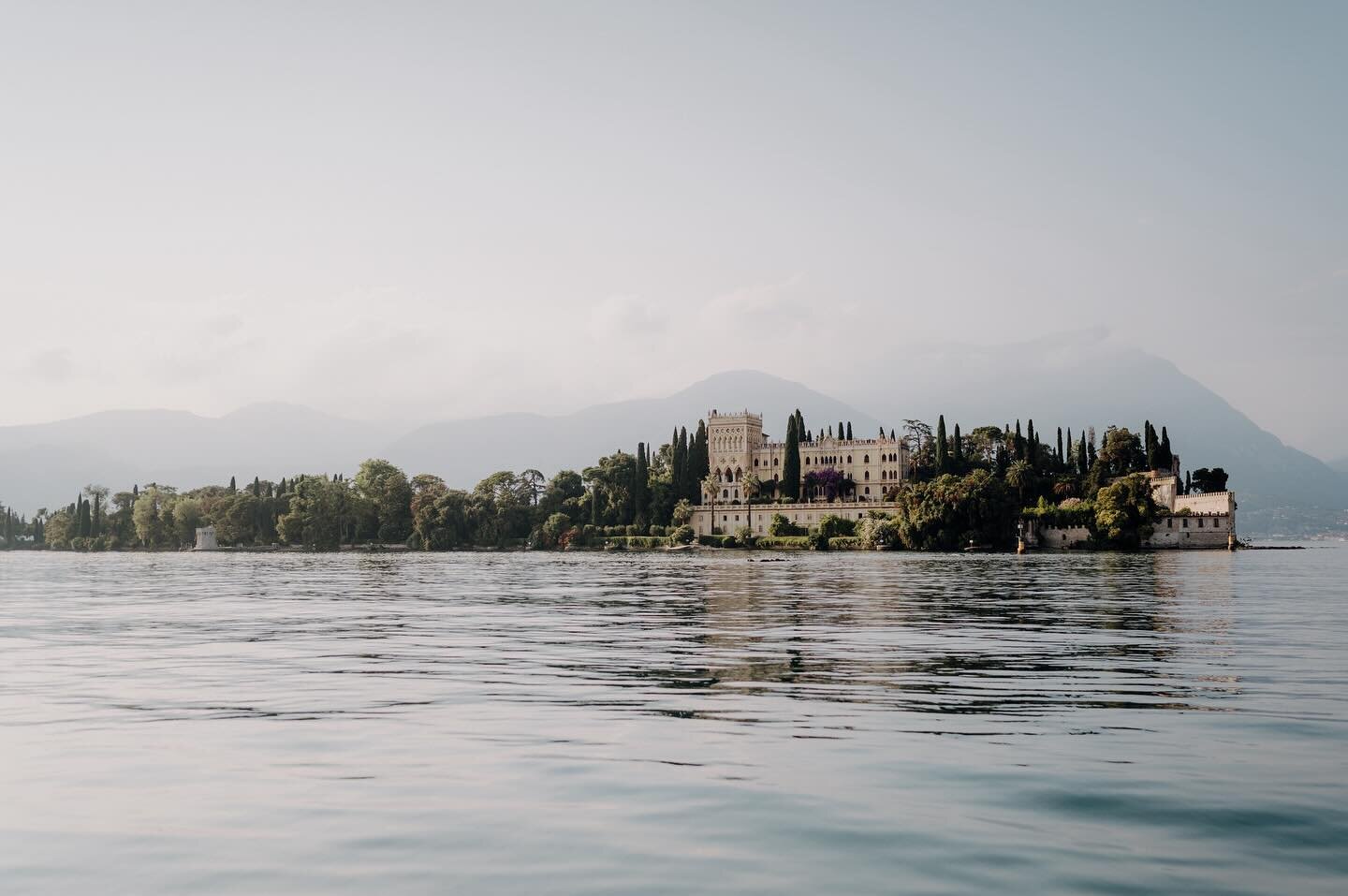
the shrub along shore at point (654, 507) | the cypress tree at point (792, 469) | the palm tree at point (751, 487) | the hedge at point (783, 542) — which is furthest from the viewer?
the palm tree at point (751, 487)

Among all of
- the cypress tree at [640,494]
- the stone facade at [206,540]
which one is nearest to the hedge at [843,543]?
the cypress tree at [640,494]

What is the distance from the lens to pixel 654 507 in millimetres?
151000

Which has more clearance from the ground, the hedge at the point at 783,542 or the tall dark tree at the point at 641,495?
the tall dark tree at the point at 641,495

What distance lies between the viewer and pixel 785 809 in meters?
8.49

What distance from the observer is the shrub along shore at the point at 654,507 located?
377ft

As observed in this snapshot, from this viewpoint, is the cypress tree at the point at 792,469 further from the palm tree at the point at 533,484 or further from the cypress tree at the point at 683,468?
the palm tree at the point at 533,484

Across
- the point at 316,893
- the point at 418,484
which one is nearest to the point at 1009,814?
the point at 316,893

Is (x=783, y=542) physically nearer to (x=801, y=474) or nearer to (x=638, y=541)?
(x=638, y=541)

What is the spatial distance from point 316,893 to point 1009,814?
457 centimetres

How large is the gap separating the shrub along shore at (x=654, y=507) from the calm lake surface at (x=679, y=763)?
308 feet

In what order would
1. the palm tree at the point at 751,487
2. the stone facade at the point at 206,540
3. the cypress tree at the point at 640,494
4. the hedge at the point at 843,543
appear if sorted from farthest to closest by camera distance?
1. the palm tree at the point at 751,487
2. the stone facade at the point at 206,540
3. the cypress tree at the point at 640,494
4. the hedge at the point at 843,543

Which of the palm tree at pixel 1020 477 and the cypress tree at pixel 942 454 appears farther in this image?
the cypress tree at pixel 942 454

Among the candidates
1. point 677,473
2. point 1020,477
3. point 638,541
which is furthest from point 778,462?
point 1020,477

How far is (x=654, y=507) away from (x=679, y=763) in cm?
14100
